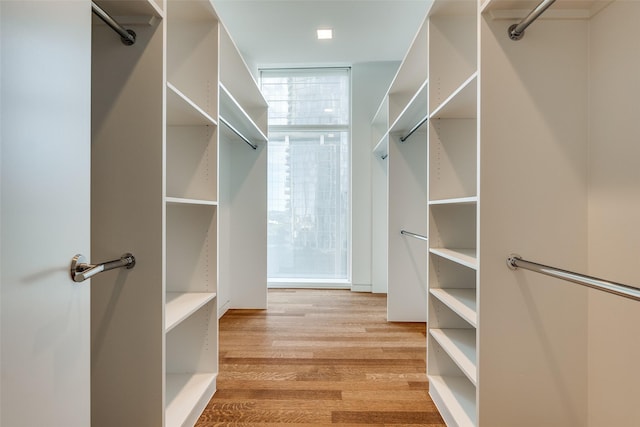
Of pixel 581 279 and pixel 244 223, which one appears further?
pixel 244 223

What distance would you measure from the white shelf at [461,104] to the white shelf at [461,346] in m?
1.18

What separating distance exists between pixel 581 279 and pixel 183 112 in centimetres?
167

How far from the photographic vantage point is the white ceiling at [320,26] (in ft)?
8.63

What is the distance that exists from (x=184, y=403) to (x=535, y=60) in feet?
6.83

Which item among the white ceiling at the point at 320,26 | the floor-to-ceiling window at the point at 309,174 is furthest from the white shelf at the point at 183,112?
the floor-to-ceiling window at the point at 309,174

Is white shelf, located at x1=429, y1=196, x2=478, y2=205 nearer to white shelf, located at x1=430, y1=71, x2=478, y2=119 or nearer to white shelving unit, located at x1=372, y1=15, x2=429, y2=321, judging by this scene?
→ white shelf, located at x1=430, y1=71, x2=478, y2=119

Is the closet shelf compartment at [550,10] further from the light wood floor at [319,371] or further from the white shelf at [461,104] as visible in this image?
the light wood floor at [319,371]

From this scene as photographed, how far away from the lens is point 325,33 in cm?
302

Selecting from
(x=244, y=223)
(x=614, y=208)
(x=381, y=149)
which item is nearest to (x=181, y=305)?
(x=244, y=223)

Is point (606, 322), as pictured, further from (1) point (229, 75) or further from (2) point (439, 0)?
(1) point (229, 75)

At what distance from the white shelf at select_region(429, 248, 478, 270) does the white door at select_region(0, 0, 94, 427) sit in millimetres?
1307

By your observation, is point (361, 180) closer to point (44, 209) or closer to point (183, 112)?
point (183, 112)

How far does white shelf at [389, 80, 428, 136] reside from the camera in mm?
2000

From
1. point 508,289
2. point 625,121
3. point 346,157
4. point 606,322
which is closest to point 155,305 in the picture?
point 508,289
